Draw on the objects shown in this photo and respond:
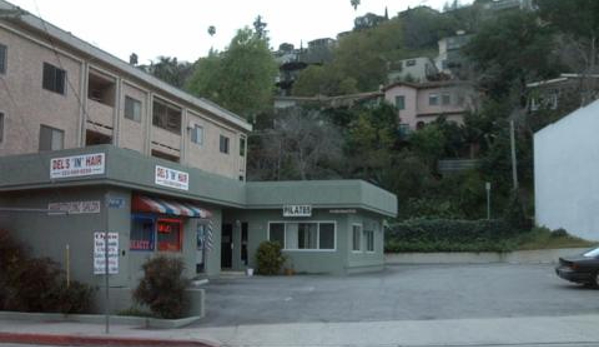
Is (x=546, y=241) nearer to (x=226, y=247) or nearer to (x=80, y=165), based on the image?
(x=226, y=247)

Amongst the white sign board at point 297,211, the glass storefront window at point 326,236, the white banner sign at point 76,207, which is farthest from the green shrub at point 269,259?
the white banner sign at point 76,207

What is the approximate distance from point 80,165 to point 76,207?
4.59ft

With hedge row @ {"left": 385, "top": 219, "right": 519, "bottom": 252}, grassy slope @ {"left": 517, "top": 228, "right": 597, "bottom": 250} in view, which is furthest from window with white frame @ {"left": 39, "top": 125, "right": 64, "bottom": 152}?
grassy slope @ {"left": 517, "top": 228, "right": 597, "bottom": 250}

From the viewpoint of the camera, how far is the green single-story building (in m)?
22.8

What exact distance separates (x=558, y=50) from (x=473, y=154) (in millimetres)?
12061

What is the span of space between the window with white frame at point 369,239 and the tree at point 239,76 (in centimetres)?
3421

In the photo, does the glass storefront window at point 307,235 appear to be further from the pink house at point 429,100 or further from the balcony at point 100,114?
the pink house at point 429,100

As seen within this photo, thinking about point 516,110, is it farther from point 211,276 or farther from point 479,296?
point 479,296

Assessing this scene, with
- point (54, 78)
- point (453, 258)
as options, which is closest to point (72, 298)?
point (54, 78)

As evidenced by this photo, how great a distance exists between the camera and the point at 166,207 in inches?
1019

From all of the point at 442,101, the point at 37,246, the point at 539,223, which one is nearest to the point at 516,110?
the point at 442,101

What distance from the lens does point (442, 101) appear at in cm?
7950

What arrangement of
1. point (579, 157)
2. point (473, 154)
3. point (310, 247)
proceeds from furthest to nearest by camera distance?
point (473, 154) → point (579, 157) → point (310, 247)

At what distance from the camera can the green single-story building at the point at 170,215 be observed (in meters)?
22.8
